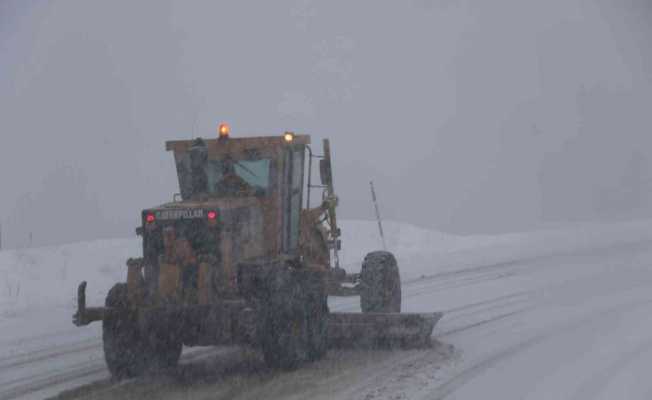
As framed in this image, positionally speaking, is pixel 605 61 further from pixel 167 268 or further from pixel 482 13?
pixel 167 268

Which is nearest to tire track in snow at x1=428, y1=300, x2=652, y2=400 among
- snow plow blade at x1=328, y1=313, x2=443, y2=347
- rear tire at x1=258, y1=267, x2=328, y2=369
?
snow plow blade at x1=328, y1=313, x2=443, y2=347

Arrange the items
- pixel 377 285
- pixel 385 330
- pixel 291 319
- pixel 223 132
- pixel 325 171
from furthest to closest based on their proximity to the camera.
Answer: pixel 377 285 < pixel 325 171 < pixel 385 330 < pixel 223 132 < pixel 291 319

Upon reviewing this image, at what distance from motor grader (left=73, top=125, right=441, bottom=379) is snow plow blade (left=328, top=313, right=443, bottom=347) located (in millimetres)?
13

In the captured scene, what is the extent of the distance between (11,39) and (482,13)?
2703 inches

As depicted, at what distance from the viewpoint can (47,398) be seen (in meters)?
8.27

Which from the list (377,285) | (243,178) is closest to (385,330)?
(377,285)

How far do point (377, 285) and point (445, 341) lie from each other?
151cm

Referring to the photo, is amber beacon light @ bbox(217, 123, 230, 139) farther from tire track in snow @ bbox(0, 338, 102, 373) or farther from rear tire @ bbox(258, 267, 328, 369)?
tire track in snow @ bbox(0, 338, 102, 373)

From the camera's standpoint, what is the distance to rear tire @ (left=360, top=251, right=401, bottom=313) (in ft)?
39.5

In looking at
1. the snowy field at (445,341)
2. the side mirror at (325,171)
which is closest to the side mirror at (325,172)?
the side mirror at (325,171)

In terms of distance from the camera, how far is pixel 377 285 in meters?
12.0

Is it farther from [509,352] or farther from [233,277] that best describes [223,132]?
[509,352]

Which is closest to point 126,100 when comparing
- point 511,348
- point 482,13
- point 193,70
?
point 193,70

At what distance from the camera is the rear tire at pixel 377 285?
12031 mm
